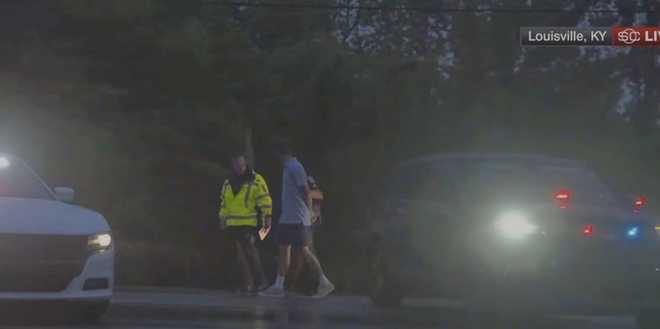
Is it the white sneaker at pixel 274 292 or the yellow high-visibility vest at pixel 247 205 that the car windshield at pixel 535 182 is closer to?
the white sneaker at pixel 274 292

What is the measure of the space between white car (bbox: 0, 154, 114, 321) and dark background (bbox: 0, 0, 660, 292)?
10.9m

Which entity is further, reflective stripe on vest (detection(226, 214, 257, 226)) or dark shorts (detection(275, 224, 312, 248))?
reflective stripe on vest (detection(226, 214, 257, 226))

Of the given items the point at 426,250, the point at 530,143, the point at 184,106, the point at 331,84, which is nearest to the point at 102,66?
the point at 184,106

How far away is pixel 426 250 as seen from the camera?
13.8 m

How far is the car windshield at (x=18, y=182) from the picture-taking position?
1248cm

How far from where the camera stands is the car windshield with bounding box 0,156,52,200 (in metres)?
12.5

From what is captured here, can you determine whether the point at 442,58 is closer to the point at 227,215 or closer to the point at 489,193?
the point at 227,215

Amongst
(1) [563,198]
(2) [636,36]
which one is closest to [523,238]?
(1) [563,198]

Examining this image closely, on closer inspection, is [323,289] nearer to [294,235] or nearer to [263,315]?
[294,235]

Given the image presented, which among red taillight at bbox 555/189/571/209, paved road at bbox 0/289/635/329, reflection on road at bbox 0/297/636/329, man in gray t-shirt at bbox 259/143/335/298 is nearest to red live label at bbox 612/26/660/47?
man in gray t-shirt at bbox 259/143/335/298

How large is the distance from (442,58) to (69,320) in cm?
3011

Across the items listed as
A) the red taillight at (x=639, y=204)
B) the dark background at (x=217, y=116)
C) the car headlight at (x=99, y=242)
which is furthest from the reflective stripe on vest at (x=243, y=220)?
the dark background at (x=217, y=116)

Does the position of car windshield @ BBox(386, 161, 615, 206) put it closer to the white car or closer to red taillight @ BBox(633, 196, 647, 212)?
red taillight @ BBox(633, 196, 647, 212)

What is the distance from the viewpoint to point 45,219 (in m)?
11.6
